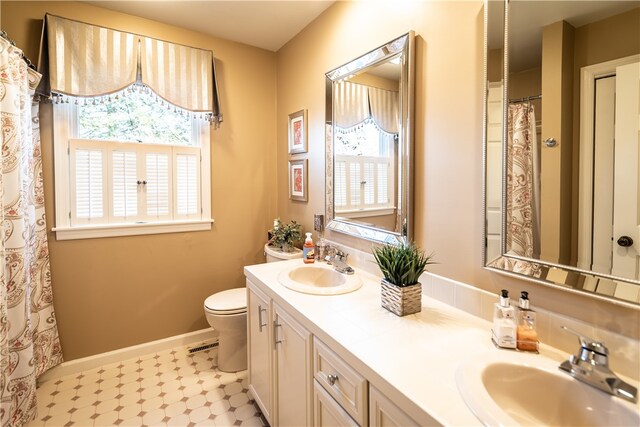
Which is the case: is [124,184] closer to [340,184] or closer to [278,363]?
[340,184]

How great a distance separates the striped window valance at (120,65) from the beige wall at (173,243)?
0.11m

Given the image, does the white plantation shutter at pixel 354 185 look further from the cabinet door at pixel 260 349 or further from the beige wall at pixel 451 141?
the cabinet door at pixel 260 349

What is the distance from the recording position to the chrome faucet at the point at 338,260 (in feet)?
5.99

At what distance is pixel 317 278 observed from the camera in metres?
1.95

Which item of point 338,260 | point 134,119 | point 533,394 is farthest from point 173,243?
point 533,394

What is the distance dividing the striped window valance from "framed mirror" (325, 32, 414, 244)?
1.06m

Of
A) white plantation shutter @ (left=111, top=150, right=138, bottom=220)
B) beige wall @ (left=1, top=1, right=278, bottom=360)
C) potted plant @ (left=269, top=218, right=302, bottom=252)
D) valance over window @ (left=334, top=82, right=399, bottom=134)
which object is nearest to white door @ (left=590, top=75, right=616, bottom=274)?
valance over window @ (left=334, top=82, right=399, bottom=134)

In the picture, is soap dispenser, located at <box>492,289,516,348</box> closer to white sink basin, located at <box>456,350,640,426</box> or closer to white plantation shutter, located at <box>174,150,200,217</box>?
white sink basin, located at <box>456,350,640,426</box>

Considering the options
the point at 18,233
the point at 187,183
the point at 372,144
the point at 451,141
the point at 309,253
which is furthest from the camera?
the point at 187,183

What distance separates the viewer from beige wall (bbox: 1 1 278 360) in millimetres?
2162

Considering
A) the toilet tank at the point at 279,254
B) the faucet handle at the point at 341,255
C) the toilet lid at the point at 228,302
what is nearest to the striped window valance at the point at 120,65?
the toilet tank at the point at 279,254

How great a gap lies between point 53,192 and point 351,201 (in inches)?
77.0

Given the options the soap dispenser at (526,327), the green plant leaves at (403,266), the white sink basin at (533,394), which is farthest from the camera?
the green plant leaves at (403,266)

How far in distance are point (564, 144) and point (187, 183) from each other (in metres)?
2.40
